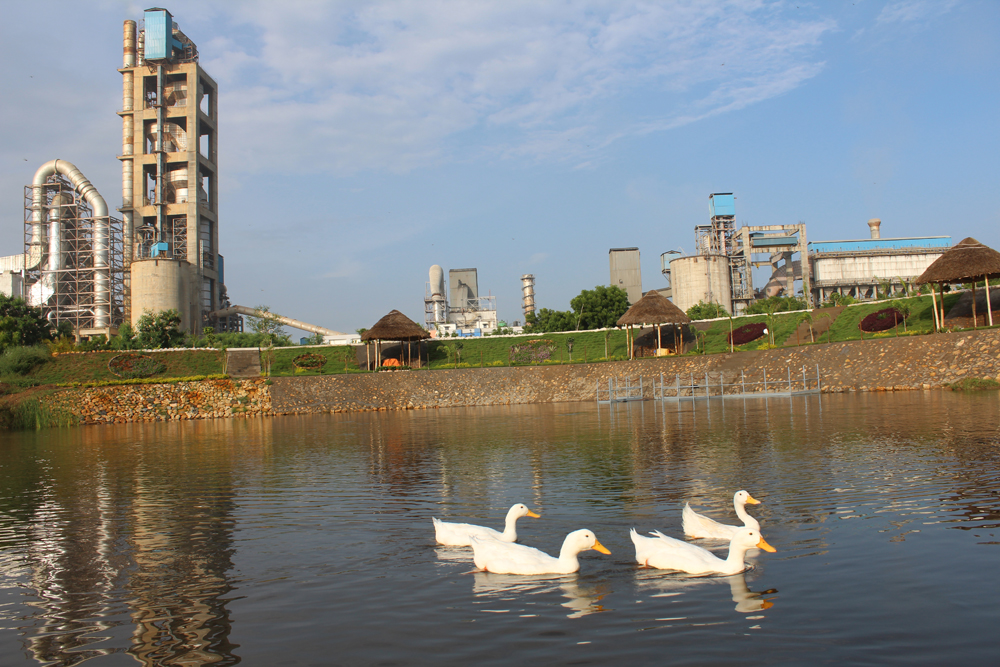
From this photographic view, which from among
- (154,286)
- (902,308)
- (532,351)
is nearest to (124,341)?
(154,286)

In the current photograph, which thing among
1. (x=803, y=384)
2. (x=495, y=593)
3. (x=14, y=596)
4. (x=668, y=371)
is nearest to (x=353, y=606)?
(x=495, y=593)

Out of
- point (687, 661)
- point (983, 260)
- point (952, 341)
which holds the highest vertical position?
point (983, 260)

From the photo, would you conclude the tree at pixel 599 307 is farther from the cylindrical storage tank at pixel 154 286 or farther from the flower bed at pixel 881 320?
the cylindrical storage tank at pixel 154 286

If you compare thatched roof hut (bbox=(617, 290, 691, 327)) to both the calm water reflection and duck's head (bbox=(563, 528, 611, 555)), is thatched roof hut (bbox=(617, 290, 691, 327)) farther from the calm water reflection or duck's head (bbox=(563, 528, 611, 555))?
duck's head (bbox=(563, 528, 611, 555))

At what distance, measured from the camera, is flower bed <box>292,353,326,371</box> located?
174ft

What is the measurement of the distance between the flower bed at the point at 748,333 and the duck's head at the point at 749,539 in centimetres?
4180

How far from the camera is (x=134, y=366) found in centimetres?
4944

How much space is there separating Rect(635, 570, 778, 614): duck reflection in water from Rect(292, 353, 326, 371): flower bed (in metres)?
48.0

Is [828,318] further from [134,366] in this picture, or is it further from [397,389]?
[134,366]

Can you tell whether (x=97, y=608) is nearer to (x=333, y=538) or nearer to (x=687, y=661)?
(x=333, y=538)

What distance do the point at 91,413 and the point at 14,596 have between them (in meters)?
38.6

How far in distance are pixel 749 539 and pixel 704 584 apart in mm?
692

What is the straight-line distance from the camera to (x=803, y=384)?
117 feet

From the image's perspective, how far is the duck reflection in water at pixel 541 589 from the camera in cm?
656
